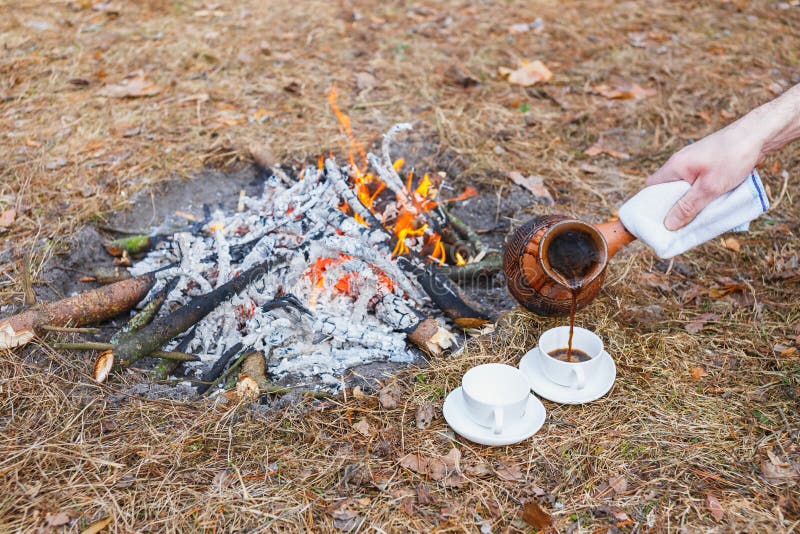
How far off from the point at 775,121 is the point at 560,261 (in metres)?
1.05

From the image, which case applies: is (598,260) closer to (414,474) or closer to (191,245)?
(414,474)

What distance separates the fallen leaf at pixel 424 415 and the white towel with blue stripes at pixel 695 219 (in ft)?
3.89

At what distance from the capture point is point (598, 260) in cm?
277

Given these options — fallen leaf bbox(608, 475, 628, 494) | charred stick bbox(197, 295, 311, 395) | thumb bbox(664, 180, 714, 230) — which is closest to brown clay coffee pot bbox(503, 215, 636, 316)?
thumb bbox(664, 180, 714, 230)

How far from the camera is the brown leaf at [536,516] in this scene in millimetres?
2195

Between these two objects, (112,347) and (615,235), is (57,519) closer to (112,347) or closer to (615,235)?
(112,347)

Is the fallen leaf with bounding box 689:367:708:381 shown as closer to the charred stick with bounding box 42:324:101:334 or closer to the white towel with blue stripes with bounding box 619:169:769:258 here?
the white towel with blue stripes with bounding box 619:169:769:258

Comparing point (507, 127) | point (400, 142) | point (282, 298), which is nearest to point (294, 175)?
point (400, 142)

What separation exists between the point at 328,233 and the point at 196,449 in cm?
126

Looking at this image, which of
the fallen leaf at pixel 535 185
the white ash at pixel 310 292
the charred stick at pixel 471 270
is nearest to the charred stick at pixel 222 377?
the white ash at pixel 310 292

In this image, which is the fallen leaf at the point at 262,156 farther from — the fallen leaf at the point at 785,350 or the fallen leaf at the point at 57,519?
the fallen leaf at the point at 785,350

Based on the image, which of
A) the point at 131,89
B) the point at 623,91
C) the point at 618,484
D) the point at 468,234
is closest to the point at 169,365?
the point at 468,234

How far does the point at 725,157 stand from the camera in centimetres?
257

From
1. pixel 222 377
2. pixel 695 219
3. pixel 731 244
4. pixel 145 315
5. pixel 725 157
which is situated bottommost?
pixel 731 244
